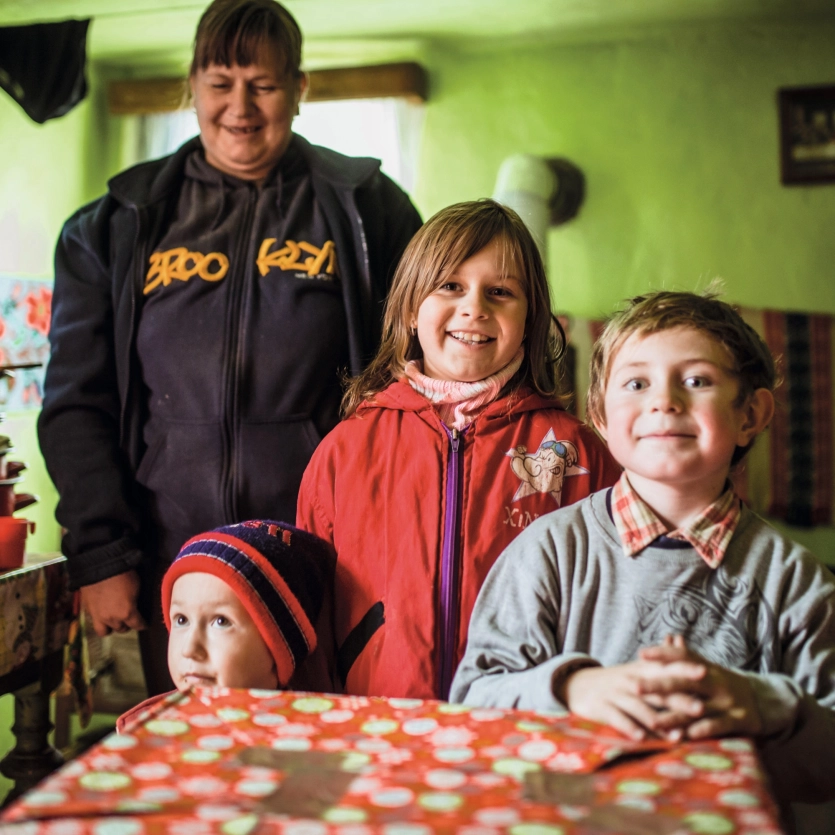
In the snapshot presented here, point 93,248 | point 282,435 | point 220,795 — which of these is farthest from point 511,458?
point 93,248

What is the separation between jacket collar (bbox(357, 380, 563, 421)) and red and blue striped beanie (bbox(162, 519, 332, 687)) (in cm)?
24

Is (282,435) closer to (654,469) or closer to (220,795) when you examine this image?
(654,469)

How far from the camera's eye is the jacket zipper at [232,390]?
1.44m

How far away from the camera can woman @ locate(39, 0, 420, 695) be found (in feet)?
4.77

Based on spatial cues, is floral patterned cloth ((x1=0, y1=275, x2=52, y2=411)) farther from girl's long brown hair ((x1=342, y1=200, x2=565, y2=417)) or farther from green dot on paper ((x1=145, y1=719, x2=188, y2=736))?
green dot on paper ((x1=145, y1=719, x2=188, y2=736))

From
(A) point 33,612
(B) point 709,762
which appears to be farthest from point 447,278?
(A) point 33,612

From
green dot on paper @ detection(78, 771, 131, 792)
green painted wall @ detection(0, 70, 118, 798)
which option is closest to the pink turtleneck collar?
green dot on paper @ detection(78, 771, 131, 792)

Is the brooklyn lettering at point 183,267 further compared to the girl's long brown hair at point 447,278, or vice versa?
the brooklyn lettering at point 183,267

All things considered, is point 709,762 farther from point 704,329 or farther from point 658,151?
point 658,151

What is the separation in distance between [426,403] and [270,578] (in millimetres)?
335

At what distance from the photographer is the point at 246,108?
1.46m

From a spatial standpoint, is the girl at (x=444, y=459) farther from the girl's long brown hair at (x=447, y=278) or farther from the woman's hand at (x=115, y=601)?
the woman's hand at (x=115, y=601)

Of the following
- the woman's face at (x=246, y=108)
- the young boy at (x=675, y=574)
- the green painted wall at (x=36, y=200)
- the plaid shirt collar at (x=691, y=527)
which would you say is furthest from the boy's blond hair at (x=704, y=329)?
the green painted wall at (x=36, y=200)

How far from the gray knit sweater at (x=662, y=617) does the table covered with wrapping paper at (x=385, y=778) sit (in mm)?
A: 144
